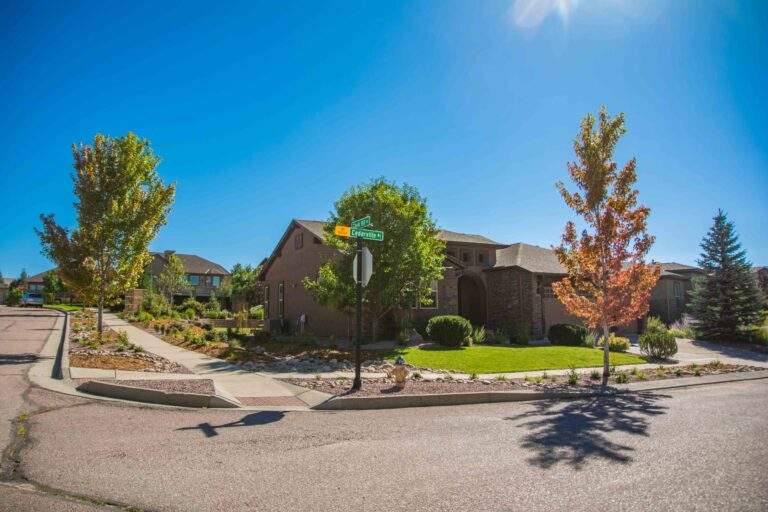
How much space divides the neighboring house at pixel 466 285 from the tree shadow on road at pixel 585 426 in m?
14.0

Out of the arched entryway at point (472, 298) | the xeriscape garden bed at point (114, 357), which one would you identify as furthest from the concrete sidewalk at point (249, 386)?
the arched entryway at point (472, 298)

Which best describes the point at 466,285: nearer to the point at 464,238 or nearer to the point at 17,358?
the point at 464,238

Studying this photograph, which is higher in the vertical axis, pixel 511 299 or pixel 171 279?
pixel 171 279

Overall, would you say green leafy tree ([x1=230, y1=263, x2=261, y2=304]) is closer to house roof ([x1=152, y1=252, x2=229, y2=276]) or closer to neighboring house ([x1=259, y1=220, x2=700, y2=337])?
house roof ([x1=152, y1=252, x2=229, y2=276])

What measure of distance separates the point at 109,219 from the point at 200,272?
56.0 metres

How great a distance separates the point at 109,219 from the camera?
17625mm

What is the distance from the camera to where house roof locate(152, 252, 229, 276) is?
232 feet

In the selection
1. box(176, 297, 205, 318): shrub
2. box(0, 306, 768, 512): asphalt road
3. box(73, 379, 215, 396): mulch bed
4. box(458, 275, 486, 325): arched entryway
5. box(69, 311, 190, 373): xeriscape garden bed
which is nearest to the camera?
box(0, 306, 768, 512): asphalt road

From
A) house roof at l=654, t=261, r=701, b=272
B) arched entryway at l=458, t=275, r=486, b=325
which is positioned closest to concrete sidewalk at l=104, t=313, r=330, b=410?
arched entryway at l=458, t=275, r=486, b=325

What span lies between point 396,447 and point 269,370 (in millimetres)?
7719

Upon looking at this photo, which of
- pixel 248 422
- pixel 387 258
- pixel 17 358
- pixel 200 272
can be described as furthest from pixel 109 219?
pixel 200 272

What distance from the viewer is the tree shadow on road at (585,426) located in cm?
593

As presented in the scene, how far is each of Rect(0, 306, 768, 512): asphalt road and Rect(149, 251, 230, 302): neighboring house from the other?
205 ft

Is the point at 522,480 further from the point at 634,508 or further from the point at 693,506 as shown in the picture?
the point at 693,506
